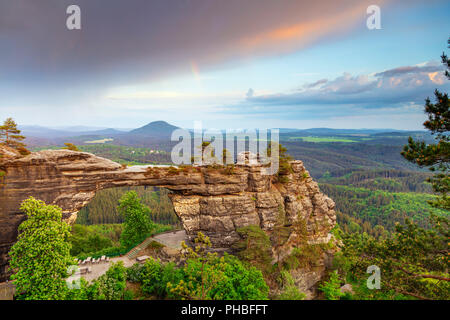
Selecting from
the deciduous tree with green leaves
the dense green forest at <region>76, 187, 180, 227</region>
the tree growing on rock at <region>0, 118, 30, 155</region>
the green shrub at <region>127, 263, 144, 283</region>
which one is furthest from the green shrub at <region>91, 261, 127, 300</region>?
the dense green forest at <region>76, 187, 180, 227</region>

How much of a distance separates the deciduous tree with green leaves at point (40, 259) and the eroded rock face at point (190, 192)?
463 centimetres

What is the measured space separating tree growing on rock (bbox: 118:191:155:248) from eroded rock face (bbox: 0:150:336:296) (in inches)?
334

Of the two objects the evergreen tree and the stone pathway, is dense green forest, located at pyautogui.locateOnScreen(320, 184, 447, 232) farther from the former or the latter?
the evergreen tree

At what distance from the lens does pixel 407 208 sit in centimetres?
11238

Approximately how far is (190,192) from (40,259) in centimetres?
1386

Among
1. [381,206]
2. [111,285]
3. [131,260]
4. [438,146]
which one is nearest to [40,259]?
[111,285]

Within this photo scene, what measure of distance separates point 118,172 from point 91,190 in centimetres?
310

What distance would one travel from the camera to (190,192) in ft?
81.0

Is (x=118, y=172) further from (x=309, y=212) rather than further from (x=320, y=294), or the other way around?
(x=320, y=294)

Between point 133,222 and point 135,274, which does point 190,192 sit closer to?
point 135,274

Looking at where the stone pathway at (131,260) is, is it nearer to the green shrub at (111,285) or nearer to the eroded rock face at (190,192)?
the green shrub at (111,285)

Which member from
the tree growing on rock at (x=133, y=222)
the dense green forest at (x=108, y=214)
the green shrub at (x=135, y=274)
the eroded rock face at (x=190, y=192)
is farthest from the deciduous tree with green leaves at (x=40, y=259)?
the dense green forest at (x=108, y=214)

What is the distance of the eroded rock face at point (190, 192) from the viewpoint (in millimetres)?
18219
